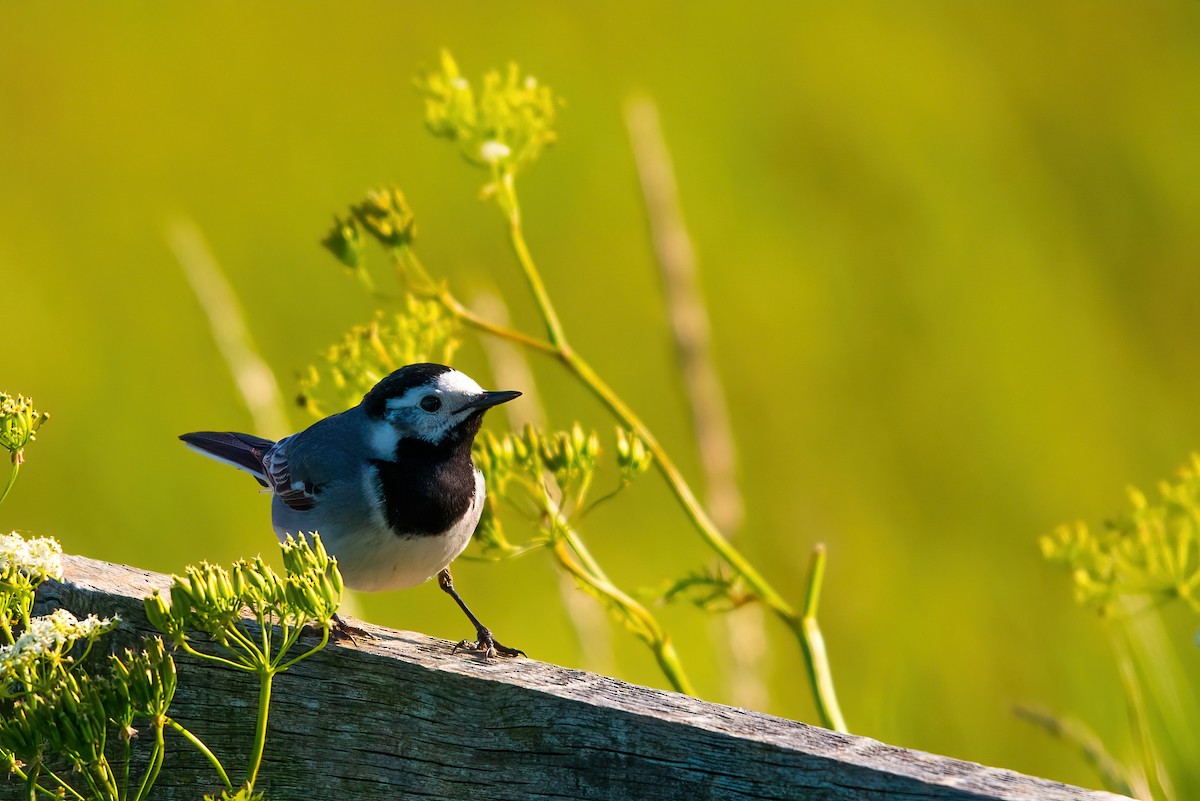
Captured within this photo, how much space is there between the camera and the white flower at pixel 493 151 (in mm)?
2480

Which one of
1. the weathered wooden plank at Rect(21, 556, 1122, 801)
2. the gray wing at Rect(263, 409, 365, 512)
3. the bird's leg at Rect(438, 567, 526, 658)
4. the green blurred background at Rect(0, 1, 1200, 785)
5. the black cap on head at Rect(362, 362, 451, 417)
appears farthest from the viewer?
the green blurred background at Rect(0, 1, 1200, 785)

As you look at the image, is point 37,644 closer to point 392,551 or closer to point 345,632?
point 345,632

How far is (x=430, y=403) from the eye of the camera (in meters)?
2.75

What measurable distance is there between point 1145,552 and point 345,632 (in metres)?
1.28

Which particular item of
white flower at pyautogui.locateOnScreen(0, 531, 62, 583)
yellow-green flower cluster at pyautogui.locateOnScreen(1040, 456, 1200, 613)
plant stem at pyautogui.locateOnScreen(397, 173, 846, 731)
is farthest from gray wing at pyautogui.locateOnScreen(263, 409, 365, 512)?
A: yellow-green flower cluster at pyautogui.locateOnScreen(1040, 456, 1200, 613)

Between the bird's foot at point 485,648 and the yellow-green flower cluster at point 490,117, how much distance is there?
86 centimetres

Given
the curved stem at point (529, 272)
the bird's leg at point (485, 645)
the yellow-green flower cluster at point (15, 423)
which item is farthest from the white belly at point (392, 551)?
the yellow-green flower cluster at point (15, 423)

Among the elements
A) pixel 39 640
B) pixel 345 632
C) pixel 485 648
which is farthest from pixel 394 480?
pixel 39 640

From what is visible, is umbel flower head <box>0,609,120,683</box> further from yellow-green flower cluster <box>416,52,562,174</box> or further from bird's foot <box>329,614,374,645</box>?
yellow-green flower cluster <box>416,52,562,174</box>

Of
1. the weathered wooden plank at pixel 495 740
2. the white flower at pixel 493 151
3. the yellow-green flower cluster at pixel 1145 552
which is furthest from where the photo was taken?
the white flower at pixel 493 151

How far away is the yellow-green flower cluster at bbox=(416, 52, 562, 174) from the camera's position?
2.58m

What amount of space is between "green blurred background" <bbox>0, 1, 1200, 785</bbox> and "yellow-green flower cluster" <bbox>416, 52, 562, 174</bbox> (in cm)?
119

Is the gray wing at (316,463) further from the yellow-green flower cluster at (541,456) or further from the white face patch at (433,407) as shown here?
the yellow-green flower cluster at (541,456)

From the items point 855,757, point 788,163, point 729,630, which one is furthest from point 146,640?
point 788,163
